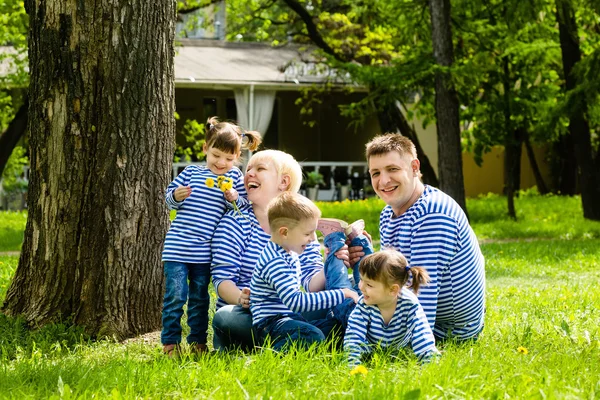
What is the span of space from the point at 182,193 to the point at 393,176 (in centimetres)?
129

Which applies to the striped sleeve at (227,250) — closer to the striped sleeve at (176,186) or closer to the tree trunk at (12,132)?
the striped sleeve at (176,186)

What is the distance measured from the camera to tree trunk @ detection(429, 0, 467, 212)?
50.2 ft

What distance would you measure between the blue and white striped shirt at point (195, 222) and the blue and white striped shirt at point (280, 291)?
1.95ft

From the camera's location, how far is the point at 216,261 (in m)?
5.30

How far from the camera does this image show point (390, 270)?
→ 4.37m

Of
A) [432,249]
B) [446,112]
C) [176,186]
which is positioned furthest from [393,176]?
[446,112]

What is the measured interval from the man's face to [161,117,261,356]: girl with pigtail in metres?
0.94

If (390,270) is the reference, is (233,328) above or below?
below

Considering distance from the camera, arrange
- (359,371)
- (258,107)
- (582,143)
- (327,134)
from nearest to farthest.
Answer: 1. (359,371)
2. (582,143)
3. (258,107)
4. (327,134)

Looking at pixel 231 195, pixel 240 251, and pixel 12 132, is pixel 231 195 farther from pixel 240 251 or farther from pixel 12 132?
pixel 12 132

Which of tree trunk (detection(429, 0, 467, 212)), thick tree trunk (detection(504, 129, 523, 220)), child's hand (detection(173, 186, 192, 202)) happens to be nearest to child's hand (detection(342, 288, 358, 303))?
child's hand (detection(173, 186, 192, 202))

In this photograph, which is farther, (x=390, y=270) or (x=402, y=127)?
(x=402, y=127)

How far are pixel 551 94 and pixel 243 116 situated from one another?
8.44 m

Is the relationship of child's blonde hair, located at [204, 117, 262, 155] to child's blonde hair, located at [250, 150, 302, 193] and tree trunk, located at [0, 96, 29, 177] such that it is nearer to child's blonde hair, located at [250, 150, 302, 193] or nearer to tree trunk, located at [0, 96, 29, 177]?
child's blonde hair, located at [250, 150, 302, 193]
